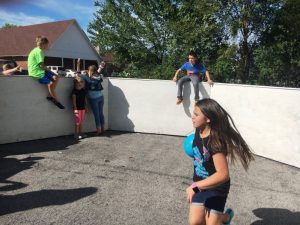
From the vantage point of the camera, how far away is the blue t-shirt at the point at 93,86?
909 cm

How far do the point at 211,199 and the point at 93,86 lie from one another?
6254 millimetres

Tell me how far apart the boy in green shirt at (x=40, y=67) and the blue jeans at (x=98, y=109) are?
1201 millimetres

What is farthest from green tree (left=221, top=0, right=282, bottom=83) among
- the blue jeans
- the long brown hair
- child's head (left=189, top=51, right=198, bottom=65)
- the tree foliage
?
the long brown hair

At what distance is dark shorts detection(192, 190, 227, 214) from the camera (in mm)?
3406

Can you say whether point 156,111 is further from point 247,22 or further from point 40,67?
point 247,22

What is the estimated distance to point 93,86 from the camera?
9148 mm

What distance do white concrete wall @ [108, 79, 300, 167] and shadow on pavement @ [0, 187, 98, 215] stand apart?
419cm

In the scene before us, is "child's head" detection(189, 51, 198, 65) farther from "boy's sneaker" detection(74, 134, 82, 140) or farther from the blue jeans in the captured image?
"boy's sneaker" detection(74, 134, 82, 140)

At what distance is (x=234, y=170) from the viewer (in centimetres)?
682

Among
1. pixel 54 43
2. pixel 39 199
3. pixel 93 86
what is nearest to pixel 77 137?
pixel 93 86

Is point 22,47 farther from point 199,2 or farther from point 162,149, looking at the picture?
point 162,149

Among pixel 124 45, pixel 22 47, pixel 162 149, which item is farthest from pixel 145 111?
pixel 22 47

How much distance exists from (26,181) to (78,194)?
0.95m

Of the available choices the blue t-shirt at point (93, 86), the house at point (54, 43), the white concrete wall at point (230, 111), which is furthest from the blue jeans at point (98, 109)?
the house at point (54, 43)
